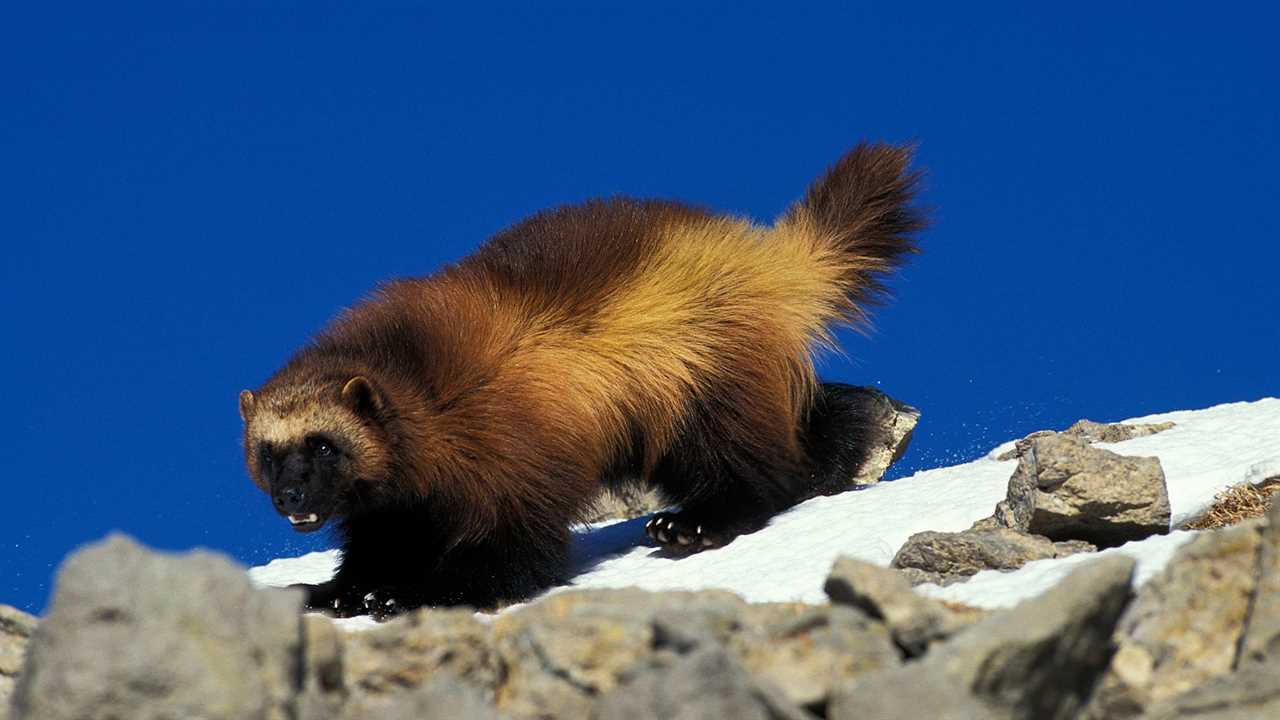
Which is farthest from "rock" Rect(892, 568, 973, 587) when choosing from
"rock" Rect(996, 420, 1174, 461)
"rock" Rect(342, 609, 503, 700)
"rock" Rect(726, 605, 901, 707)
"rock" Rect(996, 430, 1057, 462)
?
"rock" Rect(996, 430, 1057, 462)

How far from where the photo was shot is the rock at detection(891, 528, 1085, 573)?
225 inches

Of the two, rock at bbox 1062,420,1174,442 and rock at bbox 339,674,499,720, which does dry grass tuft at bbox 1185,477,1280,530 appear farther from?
rock at bbox 339,674,499,720

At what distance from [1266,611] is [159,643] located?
8.00 ft

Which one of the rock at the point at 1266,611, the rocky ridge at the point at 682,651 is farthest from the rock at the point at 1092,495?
the rock at the point at 1266,611

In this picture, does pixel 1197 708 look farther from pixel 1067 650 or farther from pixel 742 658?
pixel 742 658

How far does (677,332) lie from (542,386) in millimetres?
988

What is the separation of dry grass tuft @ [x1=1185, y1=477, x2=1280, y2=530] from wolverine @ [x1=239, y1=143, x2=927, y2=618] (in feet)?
7.62

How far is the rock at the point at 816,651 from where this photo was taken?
3.10m

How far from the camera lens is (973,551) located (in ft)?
19.0

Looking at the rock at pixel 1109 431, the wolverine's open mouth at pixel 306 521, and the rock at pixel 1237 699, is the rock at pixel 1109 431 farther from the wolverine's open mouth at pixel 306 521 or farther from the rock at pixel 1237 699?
the rock at pixel 1237 699

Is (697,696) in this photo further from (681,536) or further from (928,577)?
(681,536)

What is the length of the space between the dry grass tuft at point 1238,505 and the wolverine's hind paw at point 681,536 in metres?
2.46

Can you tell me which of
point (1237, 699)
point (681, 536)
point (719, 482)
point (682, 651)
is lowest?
point (1237, 699)

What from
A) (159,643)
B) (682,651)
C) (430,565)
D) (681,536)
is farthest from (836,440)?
(159,643)
